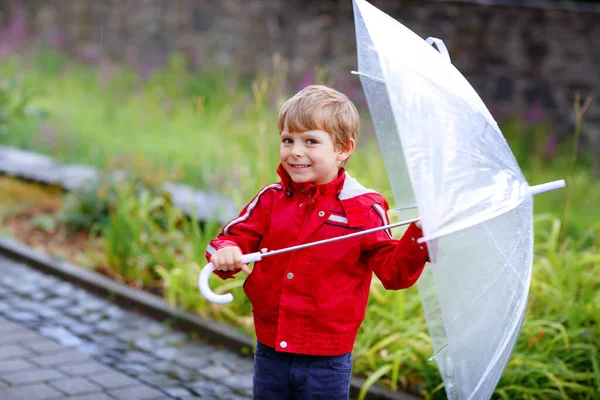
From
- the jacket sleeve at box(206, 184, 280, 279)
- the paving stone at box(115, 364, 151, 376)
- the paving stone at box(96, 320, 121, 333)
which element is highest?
the jacket sleeve at box(206, 184, 280, 279)

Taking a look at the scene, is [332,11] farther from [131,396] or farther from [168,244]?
[131,396]

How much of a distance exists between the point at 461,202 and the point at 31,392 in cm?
251

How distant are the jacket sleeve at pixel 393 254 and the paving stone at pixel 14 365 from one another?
224cm

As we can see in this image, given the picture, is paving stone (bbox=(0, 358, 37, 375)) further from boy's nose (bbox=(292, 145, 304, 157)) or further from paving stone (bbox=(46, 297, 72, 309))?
boy's nose (bbox=(292, 145, 304, 157))

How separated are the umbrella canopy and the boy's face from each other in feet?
1.05

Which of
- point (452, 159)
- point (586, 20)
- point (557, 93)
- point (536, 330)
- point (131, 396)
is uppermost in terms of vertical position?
point (586, 20)

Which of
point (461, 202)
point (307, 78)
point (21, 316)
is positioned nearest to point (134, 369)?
point (21, 316)

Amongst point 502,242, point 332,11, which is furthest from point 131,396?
point 332,11

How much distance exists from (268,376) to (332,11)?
751cm

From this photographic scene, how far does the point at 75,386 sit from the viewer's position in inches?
152

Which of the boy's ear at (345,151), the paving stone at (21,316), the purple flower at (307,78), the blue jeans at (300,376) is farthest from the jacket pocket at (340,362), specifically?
the purple flower at (307,78)

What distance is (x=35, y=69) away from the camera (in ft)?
37.4

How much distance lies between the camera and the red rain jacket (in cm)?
250

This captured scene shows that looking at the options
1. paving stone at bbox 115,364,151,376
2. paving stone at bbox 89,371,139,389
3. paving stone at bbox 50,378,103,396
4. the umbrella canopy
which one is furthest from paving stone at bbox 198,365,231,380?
the umbrella canopy
